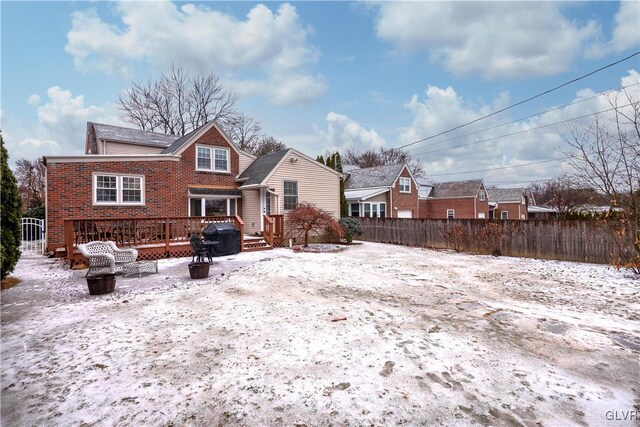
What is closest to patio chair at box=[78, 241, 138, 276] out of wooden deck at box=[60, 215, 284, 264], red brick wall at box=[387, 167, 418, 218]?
wooden deck at box=[60, 215, 284, 264]

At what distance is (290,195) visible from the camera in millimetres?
16359

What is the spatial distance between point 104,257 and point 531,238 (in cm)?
1434

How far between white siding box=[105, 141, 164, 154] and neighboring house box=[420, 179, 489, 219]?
93.3ft

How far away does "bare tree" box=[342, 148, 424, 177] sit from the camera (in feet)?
161

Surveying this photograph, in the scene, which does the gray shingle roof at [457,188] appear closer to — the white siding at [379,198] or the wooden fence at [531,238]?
the white siding at [379,198]

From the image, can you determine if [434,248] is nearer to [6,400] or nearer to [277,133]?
[6,400]

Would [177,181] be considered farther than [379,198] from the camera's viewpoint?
No

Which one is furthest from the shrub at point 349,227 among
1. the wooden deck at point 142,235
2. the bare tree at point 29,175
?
the bare tree at point 29,175

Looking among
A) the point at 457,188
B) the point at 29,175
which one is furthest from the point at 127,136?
the point at 457,188

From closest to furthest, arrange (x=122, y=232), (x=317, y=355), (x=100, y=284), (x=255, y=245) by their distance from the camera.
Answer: (x=317, y=355), (x=100, y=284), (x=122, y=232), (x=255, y=245)

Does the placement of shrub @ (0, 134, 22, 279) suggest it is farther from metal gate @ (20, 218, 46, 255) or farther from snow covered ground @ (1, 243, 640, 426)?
metal gate @ (20, 218, 46, 255)

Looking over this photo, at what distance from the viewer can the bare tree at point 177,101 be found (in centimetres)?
2955

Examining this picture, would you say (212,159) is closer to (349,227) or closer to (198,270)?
(349,227)

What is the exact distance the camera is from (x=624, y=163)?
8.59 meters
